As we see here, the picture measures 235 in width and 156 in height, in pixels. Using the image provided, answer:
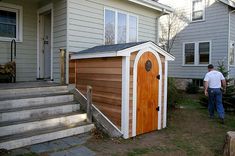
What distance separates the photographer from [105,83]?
6.56m

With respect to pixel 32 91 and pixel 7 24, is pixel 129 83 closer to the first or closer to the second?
pixel 32 91

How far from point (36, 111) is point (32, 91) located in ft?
3.19

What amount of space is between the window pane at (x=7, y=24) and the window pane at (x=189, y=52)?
38.0 feet

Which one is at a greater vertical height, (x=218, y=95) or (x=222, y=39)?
(x=222, y=39)

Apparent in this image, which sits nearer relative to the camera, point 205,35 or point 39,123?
point 39,123

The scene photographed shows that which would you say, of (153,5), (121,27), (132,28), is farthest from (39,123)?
(153,5)

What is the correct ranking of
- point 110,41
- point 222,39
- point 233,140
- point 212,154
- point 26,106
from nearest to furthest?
point 233,140, point 212,154, point 26,106, point 110,41, point 222,39

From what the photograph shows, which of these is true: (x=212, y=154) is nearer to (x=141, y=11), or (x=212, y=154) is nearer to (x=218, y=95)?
(x=218, y=95)

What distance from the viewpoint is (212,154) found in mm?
5297

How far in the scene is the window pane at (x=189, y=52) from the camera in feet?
53.9

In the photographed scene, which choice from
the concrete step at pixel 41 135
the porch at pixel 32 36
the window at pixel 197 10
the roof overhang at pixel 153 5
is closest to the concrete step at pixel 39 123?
the concrete step at pixel 41 135

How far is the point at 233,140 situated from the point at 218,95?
3.35 meters

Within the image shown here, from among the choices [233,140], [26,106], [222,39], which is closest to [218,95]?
[233,140]

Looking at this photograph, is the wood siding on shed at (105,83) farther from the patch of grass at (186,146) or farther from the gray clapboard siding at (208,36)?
the gray clapboard siding at (208,36)
